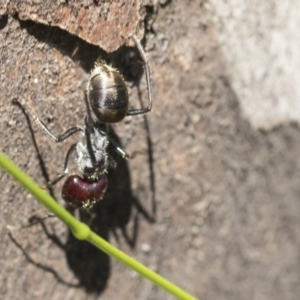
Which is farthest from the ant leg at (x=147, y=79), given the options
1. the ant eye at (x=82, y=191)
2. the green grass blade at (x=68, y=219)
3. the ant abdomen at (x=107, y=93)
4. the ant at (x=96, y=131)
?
the green grass blade at (x=68, y=219)

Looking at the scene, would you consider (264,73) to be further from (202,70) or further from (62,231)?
(62,231)

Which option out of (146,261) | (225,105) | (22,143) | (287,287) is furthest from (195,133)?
(287,287)

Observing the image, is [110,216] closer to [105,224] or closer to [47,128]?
[105,224]

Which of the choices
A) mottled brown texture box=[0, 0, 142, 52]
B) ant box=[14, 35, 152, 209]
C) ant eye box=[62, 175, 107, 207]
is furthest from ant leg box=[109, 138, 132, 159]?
mottled brown texture box=[0, 0, 142, 52]

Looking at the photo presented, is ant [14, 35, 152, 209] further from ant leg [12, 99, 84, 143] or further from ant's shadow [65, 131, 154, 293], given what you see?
ant's shadow [65, 131, 154, 293]

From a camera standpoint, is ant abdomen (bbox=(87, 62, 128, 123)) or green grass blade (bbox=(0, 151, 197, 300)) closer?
green grass blade (bbox=(0, 151, 197, 300))

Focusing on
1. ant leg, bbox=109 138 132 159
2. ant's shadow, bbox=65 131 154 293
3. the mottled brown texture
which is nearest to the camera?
the mottled brown texture
